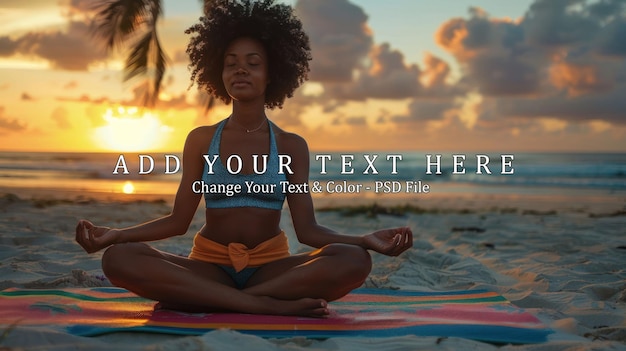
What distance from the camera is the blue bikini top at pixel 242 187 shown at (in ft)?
9.54

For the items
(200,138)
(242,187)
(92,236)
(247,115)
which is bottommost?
(92,236)

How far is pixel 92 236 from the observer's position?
2.72 meters

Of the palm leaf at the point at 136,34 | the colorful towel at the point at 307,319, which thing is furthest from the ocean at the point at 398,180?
the colorful towel at the point at 307,319

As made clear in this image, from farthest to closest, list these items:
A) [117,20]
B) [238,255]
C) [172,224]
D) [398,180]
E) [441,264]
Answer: [398,180] < [117,20] < [441,264] < [172,224] < [238,255]

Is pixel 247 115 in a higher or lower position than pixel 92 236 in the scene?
higher

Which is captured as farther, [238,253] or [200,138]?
[200,138]

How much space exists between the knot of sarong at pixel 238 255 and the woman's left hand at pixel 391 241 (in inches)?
22.2

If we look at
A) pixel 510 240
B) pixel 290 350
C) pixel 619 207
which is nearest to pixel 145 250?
pixel 290 350

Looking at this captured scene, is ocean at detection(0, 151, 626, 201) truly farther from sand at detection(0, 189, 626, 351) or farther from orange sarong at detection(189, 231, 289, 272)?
orange sarong at detection(189, 231, 289, 272)

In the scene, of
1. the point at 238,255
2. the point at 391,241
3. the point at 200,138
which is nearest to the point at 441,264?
the point at 391,241

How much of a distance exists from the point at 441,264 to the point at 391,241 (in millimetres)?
2218

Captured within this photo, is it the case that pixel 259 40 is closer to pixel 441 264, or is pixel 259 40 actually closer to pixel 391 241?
pixel 391 241

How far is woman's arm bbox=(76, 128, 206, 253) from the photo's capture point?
2723 millimetres

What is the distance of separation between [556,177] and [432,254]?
1491 cm
